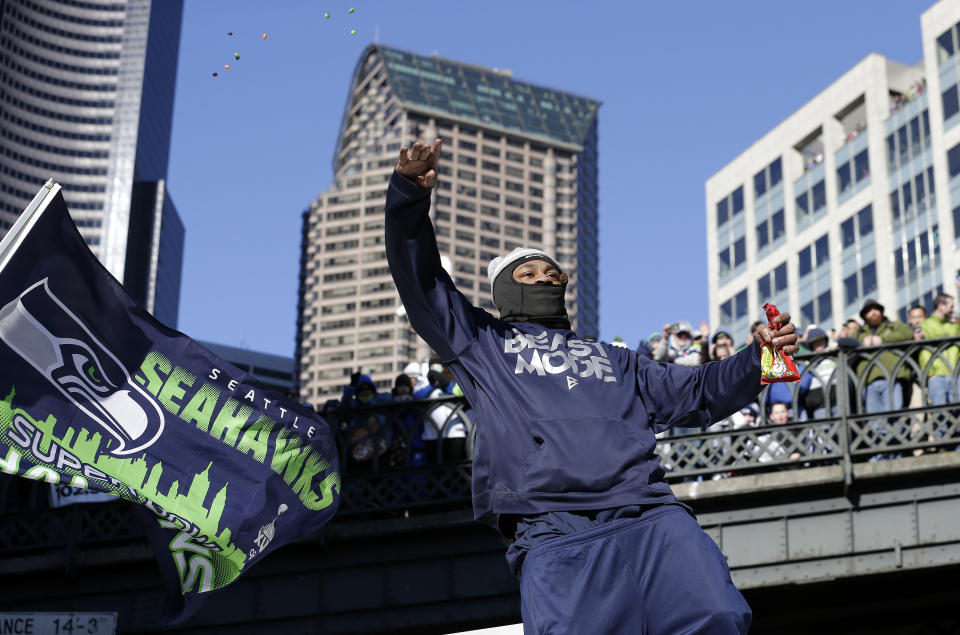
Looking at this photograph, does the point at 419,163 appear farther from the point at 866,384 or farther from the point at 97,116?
the point at 97,116

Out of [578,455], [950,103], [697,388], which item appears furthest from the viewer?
[950,103]

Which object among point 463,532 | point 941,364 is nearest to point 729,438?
point 941,364

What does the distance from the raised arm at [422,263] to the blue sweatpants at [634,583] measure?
1.02 metres

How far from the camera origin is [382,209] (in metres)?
189

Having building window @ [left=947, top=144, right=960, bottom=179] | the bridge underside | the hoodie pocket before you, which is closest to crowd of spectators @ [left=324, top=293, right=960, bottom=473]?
the bridge underside

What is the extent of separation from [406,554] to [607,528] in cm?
899

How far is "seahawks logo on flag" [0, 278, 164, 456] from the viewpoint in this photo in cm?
899

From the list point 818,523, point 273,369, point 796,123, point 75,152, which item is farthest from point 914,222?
point 273,369

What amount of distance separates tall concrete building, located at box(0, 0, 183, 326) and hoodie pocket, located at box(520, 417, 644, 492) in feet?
510

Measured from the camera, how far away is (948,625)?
1703 centimetres

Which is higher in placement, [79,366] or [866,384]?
[866,384]

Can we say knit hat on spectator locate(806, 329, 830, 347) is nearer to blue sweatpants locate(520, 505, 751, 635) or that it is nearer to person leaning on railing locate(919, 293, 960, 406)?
person leaning on railing locate(919, 293, 960, 406)

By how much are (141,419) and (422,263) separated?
4.18 metres

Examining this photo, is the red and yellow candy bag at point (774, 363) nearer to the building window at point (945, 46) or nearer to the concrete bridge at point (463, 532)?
the concrete bridge at point (463, 532)
